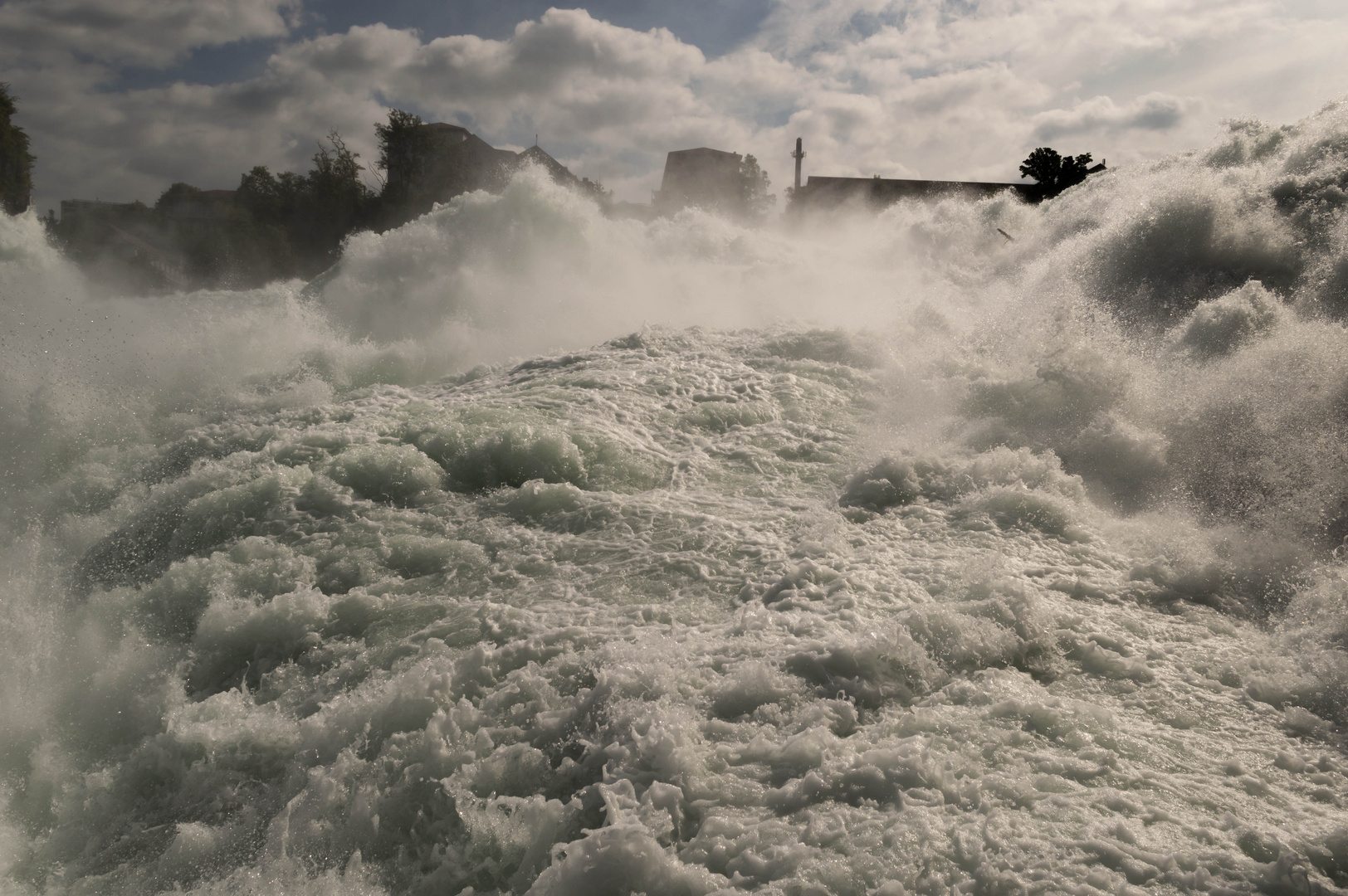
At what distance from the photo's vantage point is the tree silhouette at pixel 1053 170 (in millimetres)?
20078

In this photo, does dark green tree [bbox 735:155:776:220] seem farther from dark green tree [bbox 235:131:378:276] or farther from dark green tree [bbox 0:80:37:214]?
dark green tree [bbox 0:80:37:214]

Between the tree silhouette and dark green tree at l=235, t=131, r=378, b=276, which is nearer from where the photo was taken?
the tree silhouette

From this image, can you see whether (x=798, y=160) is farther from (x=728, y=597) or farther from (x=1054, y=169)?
(x=728, y=597)

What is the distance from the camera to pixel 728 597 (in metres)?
4.04

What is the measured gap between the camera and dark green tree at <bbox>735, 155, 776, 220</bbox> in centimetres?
3488

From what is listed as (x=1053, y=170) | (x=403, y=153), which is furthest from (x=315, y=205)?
(x=1053, y=170)

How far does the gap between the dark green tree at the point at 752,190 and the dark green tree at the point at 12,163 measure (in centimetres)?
2763

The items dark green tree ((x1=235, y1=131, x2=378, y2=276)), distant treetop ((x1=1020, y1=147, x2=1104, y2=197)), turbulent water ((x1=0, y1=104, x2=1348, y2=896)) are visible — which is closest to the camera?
turbulent water ((x1=0, y1=104, x2=1348, y2=896))

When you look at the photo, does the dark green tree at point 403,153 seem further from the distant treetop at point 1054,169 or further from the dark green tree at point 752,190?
the distant treetop at point 1054,169

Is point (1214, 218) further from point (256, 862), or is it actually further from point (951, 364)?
point (256, 862)

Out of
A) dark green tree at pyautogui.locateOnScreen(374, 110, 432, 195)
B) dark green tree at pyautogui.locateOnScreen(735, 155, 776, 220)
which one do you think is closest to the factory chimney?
dark green tree at pyautogui.locateOnScreen(735, 155, 776, 220)

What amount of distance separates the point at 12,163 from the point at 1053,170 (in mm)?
32942

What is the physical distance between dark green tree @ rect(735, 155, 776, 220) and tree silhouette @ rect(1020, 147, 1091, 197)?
50.5 feet

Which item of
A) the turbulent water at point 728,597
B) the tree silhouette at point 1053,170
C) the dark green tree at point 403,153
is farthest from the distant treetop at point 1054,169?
the dark green tree at point 403,153
